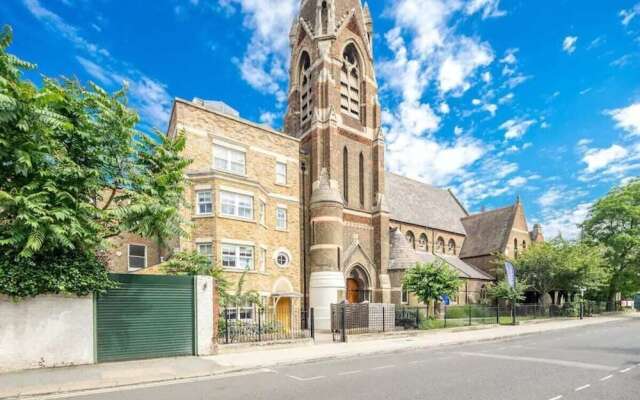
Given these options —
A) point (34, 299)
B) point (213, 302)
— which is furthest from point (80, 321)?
point (213, 302)

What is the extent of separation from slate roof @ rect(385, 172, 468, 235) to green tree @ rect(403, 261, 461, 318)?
43.5 feet

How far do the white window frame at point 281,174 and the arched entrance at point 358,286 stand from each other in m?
8.85

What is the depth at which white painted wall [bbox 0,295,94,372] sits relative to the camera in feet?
33.9

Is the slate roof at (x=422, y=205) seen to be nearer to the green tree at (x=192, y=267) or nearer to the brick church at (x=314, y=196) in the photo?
the brick church at (x=314, y=196)

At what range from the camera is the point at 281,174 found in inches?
1064

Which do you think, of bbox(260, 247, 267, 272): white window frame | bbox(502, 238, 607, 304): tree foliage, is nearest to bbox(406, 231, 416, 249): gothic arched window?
bbox(502, 238, 607, 304): tree foliage

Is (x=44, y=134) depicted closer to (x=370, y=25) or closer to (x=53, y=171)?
(x=53, y=171)

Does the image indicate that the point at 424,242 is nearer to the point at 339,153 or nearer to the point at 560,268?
the point at 560,268

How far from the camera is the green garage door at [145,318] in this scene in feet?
38.8

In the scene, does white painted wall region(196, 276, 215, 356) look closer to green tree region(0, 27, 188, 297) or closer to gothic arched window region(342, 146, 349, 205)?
green tree region(0, 27, 188, 297)

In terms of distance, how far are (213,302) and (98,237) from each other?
443cm

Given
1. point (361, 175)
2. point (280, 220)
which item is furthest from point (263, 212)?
point (361, 175)

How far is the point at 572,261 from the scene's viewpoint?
104ft

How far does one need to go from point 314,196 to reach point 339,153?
15.8 feet
